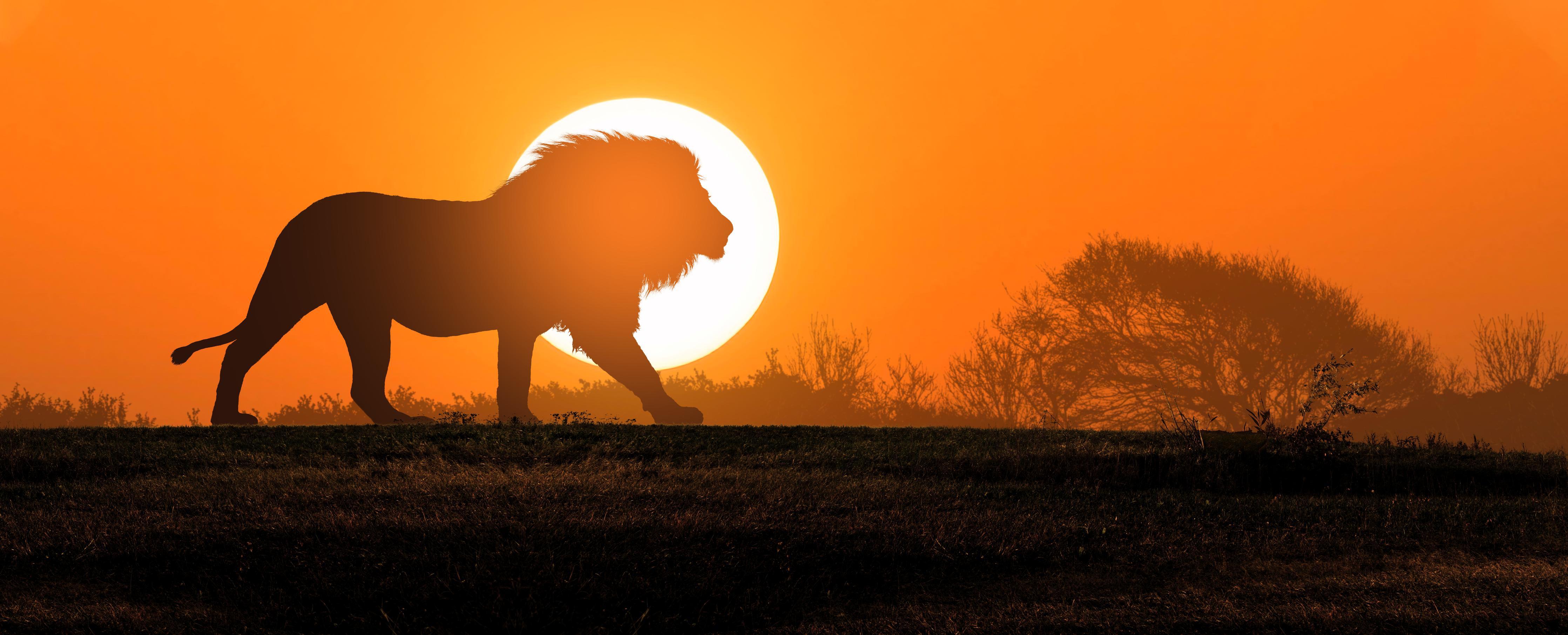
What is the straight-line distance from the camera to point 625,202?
60.7 ft

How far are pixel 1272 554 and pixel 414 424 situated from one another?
11.9m

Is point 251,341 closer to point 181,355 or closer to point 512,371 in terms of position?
point 181,355

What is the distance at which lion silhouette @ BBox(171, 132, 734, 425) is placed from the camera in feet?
57.5

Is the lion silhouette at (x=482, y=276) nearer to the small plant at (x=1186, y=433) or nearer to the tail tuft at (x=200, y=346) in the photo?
the tail tuft at (x=200, y=346)

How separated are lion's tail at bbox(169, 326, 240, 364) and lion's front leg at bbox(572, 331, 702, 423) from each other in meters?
5.60

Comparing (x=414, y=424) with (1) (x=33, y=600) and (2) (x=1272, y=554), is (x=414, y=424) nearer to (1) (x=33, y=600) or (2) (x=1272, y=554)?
(1) (x=33, y=600)

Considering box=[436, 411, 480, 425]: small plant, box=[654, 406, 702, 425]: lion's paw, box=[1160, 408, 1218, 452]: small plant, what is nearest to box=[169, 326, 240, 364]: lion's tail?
box=[436, 411, 480, 425]: small plant

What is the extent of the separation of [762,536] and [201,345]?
1248 centimetres

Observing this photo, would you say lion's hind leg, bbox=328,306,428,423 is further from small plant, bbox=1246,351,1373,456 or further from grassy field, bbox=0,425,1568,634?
small plant, bbox=1246,351,1373,456

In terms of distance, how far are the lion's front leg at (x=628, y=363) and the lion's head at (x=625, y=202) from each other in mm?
1191

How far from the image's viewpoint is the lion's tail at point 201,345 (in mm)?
17047

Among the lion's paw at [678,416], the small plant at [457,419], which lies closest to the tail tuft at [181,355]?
the small plant at [457,419]

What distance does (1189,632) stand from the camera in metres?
7.02

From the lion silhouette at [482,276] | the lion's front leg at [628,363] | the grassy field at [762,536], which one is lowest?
the grassy field at [762,536]
